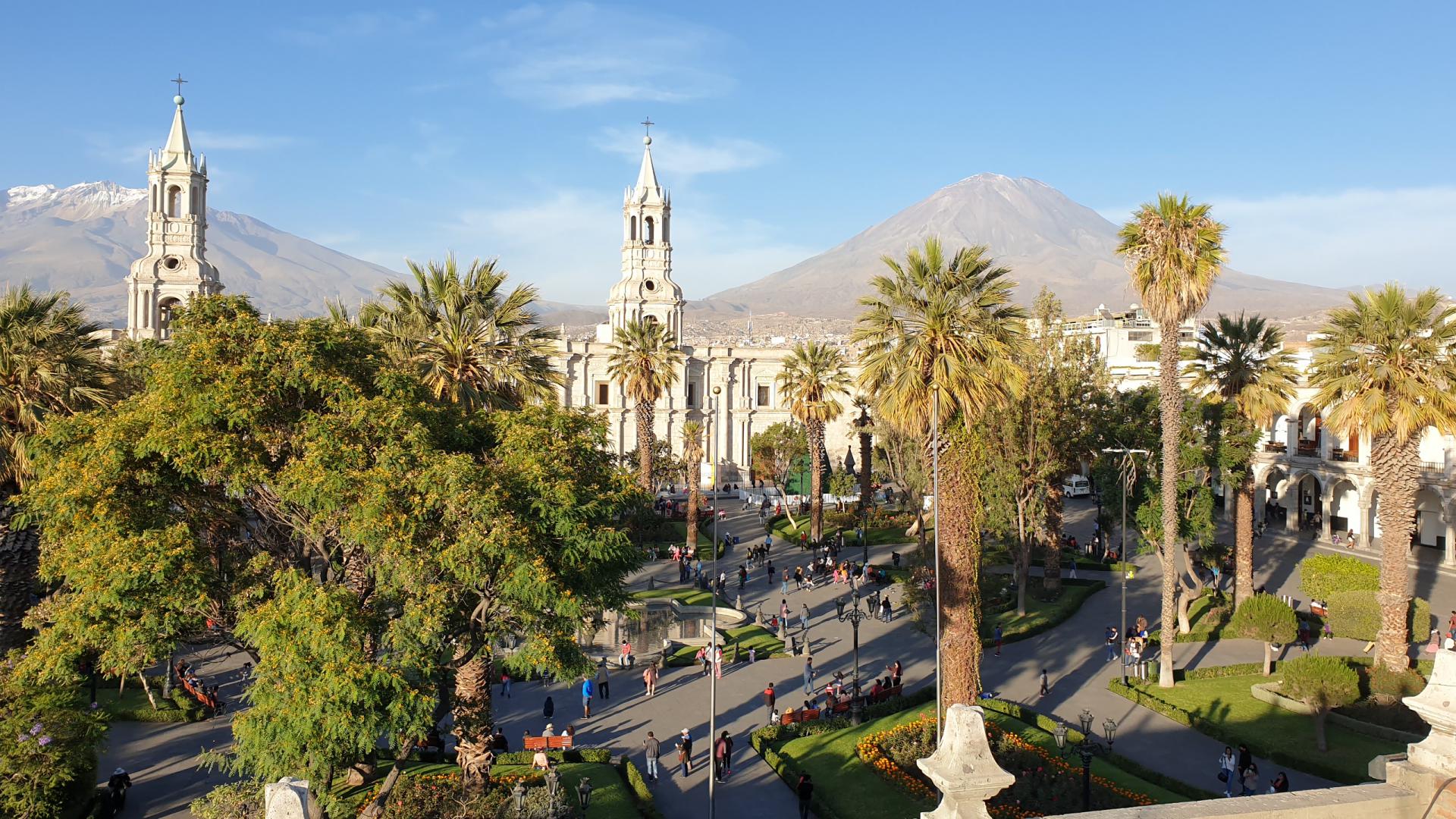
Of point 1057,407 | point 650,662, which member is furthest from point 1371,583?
point 650,662

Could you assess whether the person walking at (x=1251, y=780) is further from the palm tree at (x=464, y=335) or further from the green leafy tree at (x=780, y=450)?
the green leafy tree at (x=780, y=450)

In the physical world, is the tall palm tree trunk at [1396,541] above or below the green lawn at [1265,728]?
above

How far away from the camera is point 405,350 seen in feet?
65.6

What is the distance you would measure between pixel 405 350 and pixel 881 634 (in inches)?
632

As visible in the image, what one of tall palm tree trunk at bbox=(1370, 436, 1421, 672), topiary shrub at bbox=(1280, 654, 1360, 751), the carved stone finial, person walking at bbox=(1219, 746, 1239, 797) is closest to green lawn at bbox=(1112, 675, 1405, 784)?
topiary shrub at bbox=(1280, 654, 1360, 751)

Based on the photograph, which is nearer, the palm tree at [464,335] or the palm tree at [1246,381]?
the palm tree at [464,335]

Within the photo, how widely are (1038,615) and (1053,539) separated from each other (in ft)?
13.5

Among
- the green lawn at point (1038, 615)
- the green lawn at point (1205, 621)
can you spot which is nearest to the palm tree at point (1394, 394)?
the green lawn at point (1205, 621)

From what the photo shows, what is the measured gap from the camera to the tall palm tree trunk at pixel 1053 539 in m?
32.7

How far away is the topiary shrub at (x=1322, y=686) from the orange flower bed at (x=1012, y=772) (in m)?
4.97

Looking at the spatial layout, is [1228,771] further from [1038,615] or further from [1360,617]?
[1038,615]

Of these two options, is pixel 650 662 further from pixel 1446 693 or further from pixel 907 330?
pixel 1446 693

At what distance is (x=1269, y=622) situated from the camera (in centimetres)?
2373

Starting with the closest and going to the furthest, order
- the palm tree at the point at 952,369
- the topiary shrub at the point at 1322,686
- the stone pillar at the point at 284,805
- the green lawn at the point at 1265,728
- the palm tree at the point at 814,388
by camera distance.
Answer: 1. the stone pillar at the point at 284,805
2. the palm tree at the point at 952,369
3. the green lawn at the point at 1265,728
4. the topiary shrub at the point at 1322,686
5. the palm tree at the point at 814,388
